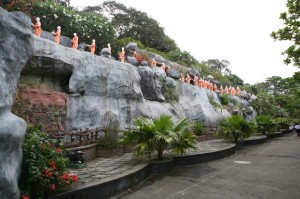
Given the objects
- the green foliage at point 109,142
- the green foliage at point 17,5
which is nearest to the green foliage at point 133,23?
the green foliage at point 17,5

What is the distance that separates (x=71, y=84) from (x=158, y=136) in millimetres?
5546

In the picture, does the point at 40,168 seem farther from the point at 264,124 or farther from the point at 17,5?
the point at 264,124

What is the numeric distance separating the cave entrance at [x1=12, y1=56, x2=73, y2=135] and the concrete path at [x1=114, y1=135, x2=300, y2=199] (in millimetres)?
4559

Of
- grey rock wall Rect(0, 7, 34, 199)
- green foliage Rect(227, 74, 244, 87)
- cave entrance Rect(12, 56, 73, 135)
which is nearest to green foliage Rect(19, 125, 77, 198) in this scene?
grey rock wall Rect(0, 7, 34, 199)

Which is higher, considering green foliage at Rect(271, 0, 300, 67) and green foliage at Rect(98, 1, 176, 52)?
green foliage at Rect(98, 1, 176, 52)

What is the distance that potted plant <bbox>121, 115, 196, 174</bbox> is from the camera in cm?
775

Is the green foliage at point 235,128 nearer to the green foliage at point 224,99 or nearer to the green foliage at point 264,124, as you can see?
the green foliage at point 264,124

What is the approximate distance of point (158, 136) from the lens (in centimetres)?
760

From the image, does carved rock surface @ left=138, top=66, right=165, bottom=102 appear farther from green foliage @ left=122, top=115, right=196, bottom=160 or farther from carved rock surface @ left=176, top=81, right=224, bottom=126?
green foliage @ left=122, top=115, right=196, bottom=160

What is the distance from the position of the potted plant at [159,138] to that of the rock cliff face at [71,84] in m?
3.75

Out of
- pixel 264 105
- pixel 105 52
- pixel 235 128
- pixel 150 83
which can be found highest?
pixel 105 52

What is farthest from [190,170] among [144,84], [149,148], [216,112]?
[216,112]

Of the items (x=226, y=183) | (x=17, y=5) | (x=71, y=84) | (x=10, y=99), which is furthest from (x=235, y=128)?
(x=17, y=5)

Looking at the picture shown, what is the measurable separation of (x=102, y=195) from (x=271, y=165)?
6853 millimetres
